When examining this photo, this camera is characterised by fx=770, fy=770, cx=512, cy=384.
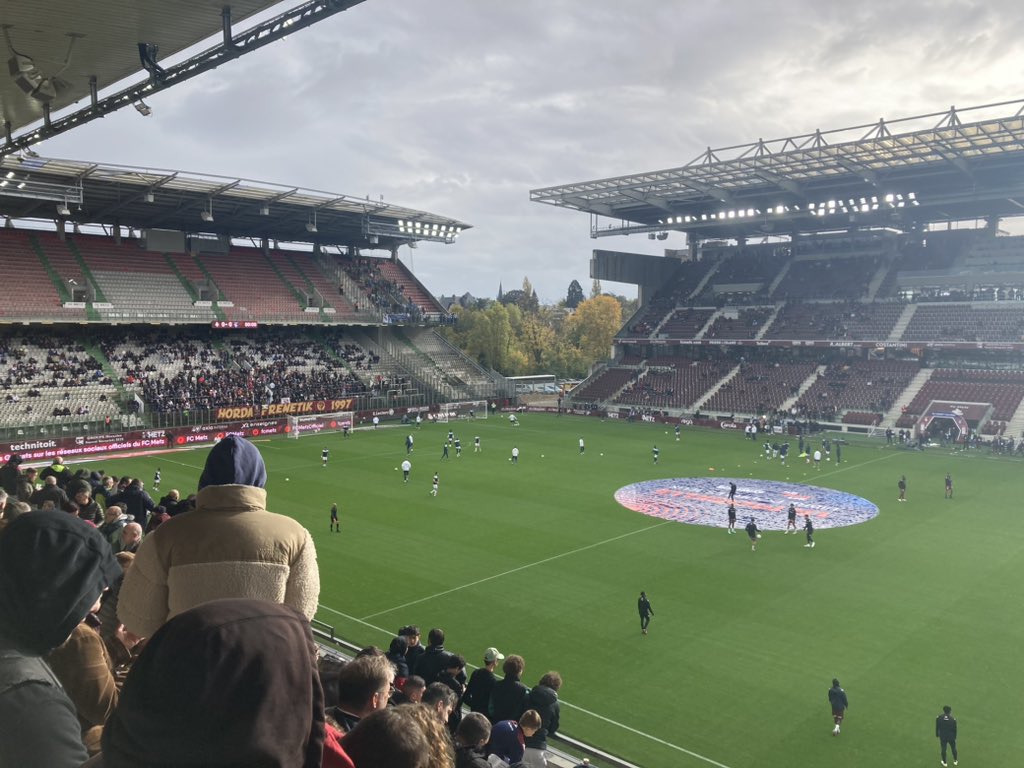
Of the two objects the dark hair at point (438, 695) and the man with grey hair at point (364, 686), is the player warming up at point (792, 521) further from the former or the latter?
the man with grey hair at point (364, 686)

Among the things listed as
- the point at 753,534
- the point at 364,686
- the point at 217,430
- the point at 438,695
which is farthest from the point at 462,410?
the point at 364,686

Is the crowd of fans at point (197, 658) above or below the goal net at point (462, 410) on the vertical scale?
above

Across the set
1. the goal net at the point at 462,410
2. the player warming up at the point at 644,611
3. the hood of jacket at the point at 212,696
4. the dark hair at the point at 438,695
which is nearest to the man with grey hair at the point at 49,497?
the dark hair at the point at 438,695

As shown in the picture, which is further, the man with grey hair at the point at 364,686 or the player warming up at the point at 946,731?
Result: the player warming up at the point at 946,731

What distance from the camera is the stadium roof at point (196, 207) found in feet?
160

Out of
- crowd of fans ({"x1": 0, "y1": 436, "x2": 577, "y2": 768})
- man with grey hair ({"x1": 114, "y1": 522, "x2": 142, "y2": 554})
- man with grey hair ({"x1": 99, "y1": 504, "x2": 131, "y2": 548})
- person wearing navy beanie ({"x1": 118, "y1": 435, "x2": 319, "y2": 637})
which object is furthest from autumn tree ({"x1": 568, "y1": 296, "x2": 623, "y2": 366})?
person wearing navy beanie ({"x1": 118, "y1": 435, "x2": 319, "y2": 637})

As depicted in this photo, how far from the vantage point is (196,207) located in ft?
194

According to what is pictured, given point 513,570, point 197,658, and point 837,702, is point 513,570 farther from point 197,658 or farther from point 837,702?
point 197,658

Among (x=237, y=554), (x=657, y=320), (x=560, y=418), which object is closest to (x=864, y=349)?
(x=657, y=320)

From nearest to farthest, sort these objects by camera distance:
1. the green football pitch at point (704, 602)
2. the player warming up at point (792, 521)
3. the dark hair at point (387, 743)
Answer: the dark hair at point (387, 743)
the green football pitch at point (704, 602)
the player warming up at point (792, 521)

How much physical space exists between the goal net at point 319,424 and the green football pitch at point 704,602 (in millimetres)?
14073

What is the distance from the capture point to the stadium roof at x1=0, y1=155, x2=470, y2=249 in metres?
48.6

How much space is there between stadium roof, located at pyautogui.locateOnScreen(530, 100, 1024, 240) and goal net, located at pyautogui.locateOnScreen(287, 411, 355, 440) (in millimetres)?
24255

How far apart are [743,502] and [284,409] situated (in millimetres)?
35084
